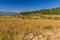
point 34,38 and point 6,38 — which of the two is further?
point 34,38

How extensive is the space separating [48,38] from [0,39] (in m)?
1.49

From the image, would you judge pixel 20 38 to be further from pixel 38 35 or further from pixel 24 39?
pixel 38 35

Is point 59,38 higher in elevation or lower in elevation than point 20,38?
lower

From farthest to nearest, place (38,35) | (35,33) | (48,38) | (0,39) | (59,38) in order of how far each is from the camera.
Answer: (59,38) < (35,33) < (38,35) < (48,38) < (0,39)

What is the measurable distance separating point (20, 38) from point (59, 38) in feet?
8.13

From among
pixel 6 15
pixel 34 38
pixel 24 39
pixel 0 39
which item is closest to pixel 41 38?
pixel 34 38

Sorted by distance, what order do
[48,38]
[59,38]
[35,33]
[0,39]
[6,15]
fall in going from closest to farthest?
1. [0,39]
2. [48,38]
3. [35,33]
4. [59,38]
5. [6,15]

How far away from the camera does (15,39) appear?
5012 millimetres

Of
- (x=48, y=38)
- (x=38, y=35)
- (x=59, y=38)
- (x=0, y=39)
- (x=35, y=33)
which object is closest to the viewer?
(x=0, y=39)

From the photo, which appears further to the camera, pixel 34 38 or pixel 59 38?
pixel 59 38

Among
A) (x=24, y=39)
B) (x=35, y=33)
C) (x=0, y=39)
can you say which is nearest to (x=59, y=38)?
(x=35, y=33)

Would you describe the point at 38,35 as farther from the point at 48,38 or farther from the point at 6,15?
the point at 6,15

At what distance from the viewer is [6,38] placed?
17.2 ft

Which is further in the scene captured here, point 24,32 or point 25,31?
point 25,31
